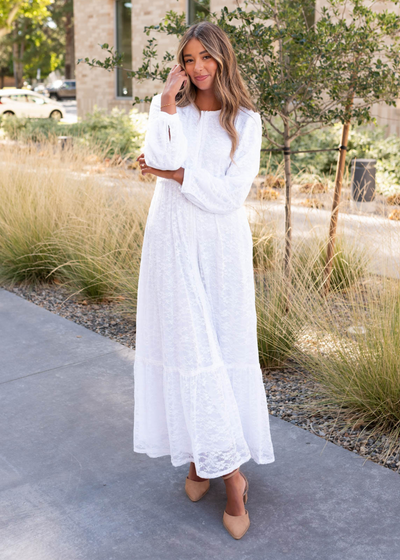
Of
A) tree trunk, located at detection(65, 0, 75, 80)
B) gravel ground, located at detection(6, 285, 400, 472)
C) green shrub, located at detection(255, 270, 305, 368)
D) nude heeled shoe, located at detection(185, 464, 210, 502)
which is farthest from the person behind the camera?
tree trunk, located at detection(65, 0, 75, 80)

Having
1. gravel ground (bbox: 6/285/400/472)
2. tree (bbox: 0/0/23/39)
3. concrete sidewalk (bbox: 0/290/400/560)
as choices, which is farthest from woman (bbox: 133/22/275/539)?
tree (bbox: 0/0/23/39)

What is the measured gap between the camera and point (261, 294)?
425 cm

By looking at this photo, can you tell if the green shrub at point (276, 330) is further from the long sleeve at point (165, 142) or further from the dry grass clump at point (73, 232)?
the long sleeve at point (165, 142)

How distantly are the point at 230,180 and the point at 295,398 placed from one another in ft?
5.56

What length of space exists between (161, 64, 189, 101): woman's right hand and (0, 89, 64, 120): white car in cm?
2623

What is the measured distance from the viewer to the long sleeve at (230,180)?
7.79 feet

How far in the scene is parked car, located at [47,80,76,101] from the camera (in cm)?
5134

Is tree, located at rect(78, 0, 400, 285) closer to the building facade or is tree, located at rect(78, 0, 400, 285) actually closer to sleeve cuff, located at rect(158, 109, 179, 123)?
sleeve cuff, located at rect(158, 109, 179, 123)

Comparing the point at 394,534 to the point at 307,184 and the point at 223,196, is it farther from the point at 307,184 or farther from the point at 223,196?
the point at 307,184

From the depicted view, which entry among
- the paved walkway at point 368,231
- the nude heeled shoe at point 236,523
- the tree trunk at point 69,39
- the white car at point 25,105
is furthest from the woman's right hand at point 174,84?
the tree trunk at point 69,39

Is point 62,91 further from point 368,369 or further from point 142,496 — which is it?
point 142,496

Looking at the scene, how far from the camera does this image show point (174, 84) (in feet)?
7.82

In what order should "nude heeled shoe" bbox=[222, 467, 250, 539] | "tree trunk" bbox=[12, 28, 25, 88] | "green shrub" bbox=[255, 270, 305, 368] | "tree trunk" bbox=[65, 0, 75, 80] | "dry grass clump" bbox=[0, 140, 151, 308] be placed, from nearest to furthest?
1. "nude heeled shoe" bbox=[222, 467, 250, 539]
2. "green shrub" bbox=[255, 270, 305, 368]
3. "dry grass clump" bbox=[0, 140, 151, 308]
4. "tree trunk" bbox=[12, 28, 25, 88]
5. "tree trunk" bbox=[65, 0, 75, 80]

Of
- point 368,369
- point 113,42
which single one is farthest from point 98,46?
point 368,369
